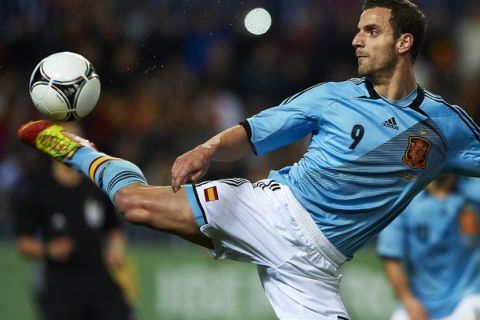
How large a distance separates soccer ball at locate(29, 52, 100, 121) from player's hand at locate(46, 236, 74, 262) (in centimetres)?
252

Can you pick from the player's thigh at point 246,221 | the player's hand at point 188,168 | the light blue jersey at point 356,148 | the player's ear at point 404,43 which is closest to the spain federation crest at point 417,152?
the light blue jersey at point 356,148

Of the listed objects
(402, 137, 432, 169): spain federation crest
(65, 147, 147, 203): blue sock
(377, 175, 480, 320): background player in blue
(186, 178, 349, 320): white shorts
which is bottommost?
(377, 175, 480, 320): background player in blue

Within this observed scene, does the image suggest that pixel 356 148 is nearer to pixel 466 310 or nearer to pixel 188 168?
pixel 188 168

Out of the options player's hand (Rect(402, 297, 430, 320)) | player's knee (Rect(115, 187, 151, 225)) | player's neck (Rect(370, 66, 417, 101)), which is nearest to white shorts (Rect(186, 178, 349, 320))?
player's knee (Rect(115, 187, 151, 225))

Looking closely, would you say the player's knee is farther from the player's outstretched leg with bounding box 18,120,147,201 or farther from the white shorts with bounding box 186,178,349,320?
the white shorts with bounding box 186,178,349,320

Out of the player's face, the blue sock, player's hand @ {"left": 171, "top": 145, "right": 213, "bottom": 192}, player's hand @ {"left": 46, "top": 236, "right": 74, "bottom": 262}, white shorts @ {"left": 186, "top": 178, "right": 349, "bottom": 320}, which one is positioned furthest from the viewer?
player's hand @ {"left": 46, "top": 236, "right": 74, "bottom": 262}

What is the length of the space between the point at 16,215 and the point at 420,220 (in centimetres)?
358

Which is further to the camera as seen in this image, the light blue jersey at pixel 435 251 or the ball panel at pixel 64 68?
the light blue jersey at pixel 435 251

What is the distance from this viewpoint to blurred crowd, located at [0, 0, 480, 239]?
11.1 m

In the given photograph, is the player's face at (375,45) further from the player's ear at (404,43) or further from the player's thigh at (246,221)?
Answer: the player's thigh at (246,221)

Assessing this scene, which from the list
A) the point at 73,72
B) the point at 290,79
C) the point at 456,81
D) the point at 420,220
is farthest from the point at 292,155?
the point at 73,72

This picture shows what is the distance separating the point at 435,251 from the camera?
781cm

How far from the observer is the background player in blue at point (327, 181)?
5602mm

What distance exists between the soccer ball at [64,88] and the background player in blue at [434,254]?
8.53 feet
